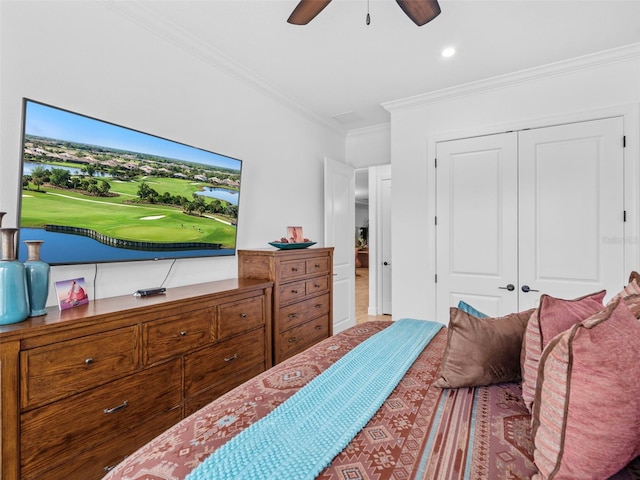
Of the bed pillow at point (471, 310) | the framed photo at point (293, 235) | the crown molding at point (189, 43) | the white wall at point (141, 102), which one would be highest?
the crown molding at point (189, 43)

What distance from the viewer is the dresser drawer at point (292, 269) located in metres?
2.73

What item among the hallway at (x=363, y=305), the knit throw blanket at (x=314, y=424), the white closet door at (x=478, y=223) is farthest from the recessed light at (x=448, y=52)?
the hallway at (x=363, y=305)

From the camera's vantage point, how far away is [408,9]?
1.64 meters

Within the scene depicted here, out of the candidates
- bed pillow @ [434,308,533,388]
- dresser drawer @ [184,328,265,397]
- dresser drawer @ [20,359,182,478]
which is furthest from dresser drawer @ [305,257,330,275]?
bed pillow @ [434,308,533,388]

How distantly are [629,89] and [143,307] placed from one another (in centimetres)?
397

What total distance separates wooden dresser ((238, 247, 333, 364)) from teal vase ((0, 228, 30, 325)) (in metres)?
1.55

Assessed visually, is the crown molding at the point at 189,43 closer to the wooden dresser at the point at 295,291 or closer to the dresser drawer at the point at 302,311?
the wooden dresser at the point at 295,291

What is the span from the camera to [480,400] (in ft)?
3.83

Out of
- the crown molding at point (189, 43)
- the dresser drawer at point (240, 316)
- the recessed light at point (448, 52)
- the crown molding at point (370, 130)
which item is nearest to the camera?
the crown molding at point (189, 43)

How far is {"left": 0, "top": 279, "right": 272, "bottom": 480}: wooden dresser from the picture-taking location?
1.26m

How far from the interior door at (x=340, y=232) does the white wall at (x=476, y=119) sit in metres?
0.80

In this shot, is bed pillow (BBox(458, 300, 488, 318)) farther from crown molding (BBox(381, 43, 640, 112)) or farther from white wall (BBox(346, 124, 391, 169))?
white wall (BBox(346, 124, 391, 169))

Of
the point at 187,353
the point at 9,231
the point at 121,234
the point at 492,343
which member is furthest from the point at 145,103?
the point at 492,343

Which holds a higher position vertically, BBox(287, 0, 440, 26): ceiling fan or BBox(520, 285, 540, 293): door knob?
BBox(287, 0, 440, 26): ceiling fan
